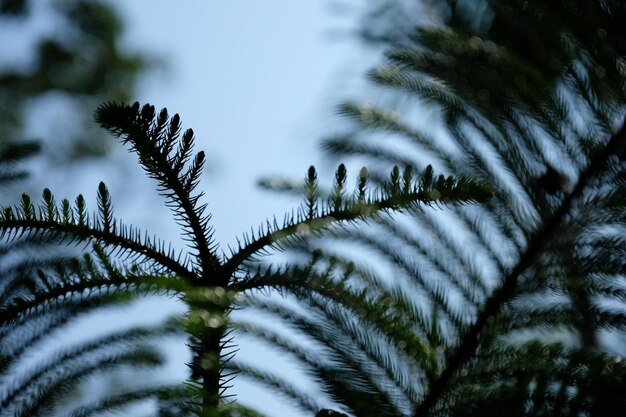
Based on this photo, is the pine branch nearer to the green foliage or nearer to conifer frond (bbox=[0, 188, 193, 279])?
conifer frond (bbox=[0, 188, 193, 279])

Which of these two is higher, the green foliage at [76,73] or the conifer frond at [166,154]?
the green foliage at [76,73]

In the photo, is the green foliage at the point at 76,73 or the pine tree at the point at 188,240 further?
the green foliage at the point at 76,73

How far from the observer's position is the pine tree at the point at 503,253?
2.56 feet

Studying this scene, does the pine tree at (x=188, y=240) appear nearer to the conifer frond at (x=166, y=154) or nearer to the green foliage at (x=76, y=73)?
the conifer frond at (x=166, y=154)

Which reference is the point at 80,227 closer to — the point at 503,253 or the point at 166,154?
the point at 166,154

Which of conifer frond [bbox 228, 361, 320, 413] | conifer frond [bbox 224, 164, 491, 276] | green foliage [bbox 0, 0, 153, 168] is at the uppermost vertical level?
green foliage [bbox 0, 0, 153, 168]

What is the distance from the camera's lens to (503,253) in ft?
2.89

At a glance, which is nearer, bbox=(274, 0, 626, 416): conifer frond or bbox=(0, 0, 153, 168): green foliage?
bbox=(274, 0, 626, 416): conifer frond

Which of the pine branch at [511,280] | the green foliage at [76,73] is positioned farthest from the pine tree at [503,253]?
the green foliage at [76,73]

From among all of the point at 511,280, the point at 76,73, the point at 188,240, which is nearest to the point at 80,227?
the point at 188,240

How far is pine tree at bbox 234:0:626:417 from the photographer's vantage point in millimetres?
782

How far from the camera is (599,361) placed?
0.80m

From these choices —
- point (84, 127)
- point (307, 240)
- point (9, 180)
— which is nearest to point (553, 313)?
point (307, 240)

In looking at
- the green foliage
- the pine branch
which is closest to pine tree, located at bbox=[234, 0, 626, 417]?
the pine branch
